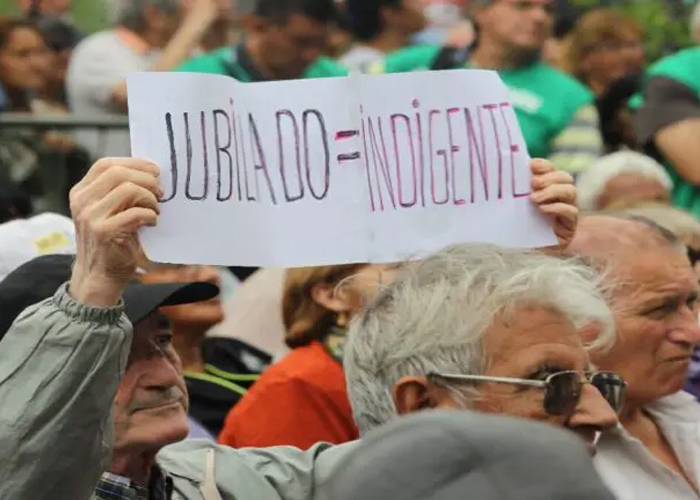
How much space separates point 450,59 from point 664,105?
852 millimetres

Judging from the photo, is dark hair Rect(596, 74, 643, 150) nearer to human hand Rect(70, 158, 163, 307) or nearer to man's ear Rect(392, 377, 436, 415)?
man's ear Rect(392, 377, 436, 415)

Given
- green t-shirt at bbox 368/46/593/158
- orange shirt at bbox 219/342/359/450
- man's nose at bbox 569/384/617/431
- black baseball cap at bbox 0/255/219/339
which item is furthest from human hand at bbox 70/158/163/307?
green t-shirt at bbox 368/46/593/158

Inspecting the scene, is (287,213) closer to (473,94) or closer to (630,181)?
(473,94)

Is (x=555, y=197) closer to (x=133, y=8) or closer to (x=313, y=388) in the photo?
(x=313, y=388)

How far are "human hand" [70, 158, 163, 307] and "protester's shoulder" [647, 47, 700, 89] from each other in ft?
14.5

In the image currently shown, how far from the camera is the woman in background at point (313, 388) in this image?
422 cm

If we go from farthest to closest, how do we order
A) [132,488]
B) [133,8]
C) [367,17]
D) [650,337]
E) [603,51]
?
1. [133,8]
2. [367,17]
3. [603,51]
4. [650,337]
5. [132,488]

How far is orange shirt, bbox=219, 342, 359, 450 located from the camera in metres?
4.21

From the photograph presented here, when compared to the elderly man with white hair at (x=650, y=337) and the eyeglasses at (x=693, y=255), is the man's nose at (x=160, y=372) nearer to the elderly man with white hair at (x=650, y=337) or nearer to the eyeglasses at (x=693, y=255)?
the elderly man with white hair at (x=650, y=337)

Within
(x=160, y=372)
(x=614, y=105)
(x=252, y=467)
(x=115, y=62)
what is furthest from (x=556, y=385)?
(x=115, y=62)

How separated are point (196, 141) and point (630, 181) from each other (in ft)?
11.1

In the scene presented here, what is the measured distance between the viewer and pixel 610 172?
20.7 ft

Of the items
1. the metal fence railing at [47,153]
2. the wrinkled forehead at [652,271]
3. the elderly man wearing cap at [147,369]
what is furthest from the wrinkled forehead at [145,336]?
the metal fence railing at [47,153]

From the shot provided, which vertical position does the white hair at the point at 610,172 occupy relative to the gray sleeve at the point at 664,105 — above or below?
below
